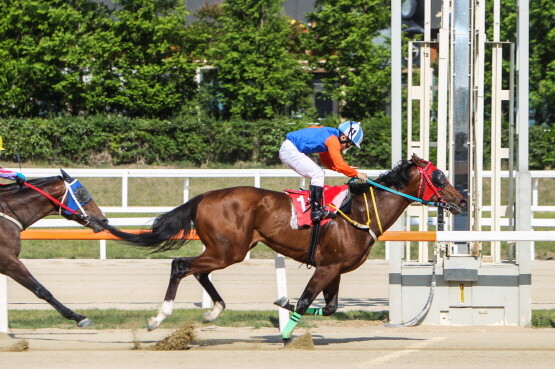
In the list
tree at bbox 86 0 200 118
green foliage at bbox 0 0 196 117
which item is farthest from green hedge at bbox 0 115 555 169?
green foliage at bbox 0 0 196 117

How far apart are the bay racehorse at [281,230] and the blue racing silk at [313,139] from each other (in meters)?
0.41

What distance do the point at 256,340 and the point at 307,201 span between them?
1177mm

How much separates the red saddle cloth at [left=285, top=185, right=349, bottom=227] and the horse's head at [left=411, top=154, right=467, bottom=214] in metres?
0.59

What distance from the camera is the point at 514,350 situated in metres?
6.83

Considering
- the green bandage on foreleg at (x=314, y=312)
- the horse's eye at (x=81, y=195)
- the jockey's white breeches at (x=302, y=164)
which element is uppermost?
the jockey's white breeches at (x=302, y=164)

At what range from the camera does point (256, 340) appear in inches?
289

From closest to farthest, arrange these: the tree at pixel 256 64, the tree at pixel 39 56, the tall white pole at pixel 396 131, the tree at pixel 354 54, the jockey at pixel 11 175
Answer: the jockey at pixel 11 175
the tall white pole at pixel 396 131
the tree at pixel 39 56
the tree at pixel 256 64
the tree at pixel 354 54

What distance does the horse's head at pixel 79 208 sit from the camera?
24.5 ft

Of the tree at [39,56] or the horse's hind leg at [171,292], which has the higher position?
the tree at [39,56]

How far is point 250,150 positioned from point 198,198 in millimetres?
13929

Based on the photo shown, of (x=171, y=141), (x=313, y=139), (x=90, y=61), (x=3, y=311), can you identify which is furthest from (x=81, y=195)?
(x=90, y=61)

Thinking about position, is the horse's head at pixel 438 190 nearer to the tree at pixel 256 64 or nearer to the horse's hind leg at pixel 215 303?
the horse's hind leg at pixel 215 303
